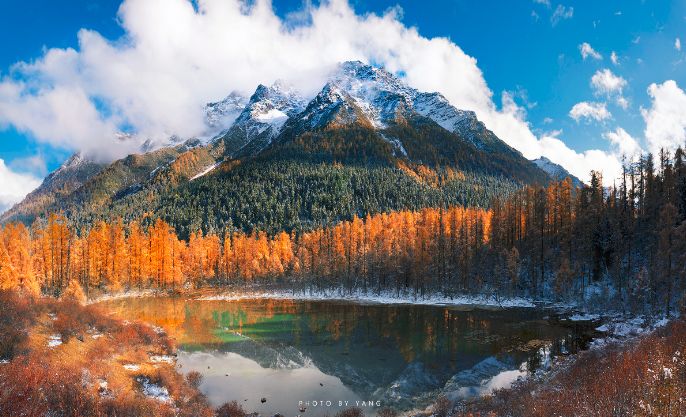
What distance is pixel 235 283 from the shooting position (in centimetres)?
11838

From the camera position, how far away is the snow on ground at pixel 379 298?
68156 millimetres

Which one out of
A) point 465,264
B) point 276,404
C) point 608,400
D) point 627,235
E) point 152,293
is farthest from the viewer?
point 152,293

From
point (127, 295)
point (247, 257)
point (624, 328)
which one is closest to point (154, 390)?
point (624, 328)

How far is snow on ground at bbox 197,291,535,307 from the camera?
68.2 meters

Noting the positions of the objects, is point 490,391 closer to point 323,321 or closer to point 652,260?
point 323,321

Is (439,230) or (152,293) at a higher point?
→ (439,230)

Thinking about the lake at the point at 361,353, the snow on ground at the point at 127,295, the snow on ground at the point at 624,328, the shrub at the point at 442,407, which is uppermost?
the snow on ground at the point at 624,328

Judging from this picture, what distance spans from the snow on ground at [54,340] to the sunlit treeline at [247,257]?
41579 mm

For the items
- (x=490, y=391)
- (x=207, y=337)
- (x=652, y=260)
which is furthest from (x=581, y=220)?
(x=207, y=337)

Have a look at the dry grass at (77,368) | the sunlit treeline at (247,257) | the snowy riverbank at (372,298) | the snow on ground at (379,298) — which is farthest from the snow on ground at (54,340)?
Result: the snow on ground at (379,298)

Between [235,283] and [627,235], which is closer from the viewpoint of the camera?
[627,235]

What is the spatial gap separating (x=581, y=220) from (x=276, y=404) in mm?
64132

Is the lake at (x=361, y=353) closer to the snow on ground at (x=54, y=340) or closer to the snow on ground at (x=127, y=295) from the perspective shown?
the snow on ground at (x=54, y=340)

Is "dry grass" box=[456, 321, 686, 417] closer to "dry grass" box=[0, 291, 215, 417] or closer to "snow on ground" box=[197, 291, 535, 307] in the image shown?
"dry grass" box=[0, 291, 215, 417]
